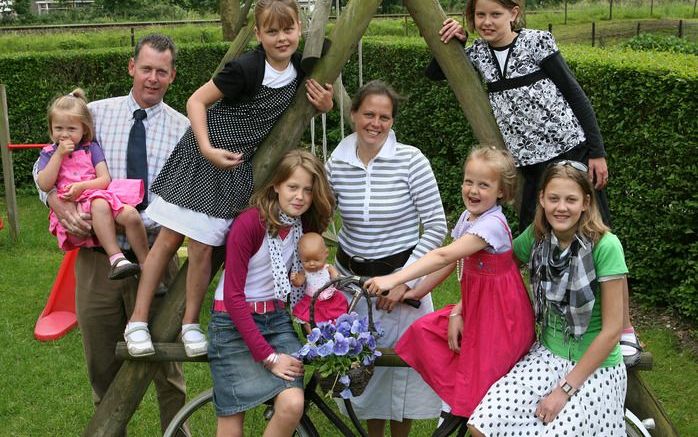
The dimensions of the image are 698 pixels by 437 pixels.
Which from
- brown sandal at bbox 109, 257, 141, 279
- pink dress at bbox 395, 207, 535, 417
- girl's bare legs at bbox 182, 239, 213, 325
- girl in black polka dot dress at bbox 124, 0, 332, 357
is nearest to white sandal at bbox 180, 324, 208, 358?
girl in black polka dot dress at bbox 124, 0, 332, 357

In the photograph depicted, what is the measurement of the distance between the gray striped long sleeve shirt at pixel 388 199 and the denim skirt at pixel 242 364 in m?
0.48

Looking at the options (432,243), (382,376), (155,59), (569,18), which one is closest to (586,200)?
(432,243)

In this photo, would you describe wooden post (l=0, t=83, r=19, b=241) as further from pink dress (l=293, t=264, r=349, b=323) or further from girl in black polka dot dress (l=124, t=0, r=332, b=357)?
pink dress (l=293, t=264, r=349, b=323)

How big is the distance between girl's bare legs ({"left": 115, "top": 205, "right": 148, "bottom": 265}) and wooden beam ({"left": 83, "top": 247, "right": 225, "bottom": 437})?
0.22 m

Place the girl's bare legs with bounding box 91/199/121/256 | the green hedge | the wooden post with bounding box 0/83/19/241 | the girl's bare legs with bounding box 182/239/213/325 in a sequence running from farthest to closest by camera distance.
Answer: the wooden post with bounding box 0/83/19/241 → the green hedge → the girl's bare legs with bounding box 91/199/121/256 → the girl's bare legs with bounding box 182/239/213/325

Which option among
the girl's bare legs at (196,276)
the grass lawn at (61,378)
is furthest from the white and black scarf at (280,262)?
the grass lawn at (61,378)

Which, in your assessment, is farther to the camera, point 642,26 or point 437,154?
point 642,26

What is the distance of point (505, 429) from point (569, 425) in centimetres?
22

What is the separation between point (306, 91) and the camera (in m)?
3.49

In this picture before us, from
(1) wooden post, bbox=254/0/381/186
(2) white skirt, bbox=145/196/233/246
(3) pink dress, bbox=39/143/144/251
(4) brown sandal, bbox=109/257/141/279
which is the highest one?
(1) wooden post, bbox=254/0/381/186

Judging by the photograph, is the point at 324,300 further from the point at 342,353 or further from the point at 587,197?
the point at 587,197

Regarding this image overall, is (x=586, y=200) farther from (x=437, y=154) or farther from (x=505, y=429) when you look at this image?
(x=437, y=154)

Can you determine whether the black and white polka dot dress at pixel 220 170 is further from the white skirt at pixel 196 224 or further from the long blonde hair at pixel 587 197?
the long blonde hair at pixel 587 197

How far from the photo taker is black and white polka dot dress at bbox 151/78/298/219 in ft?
11.0
